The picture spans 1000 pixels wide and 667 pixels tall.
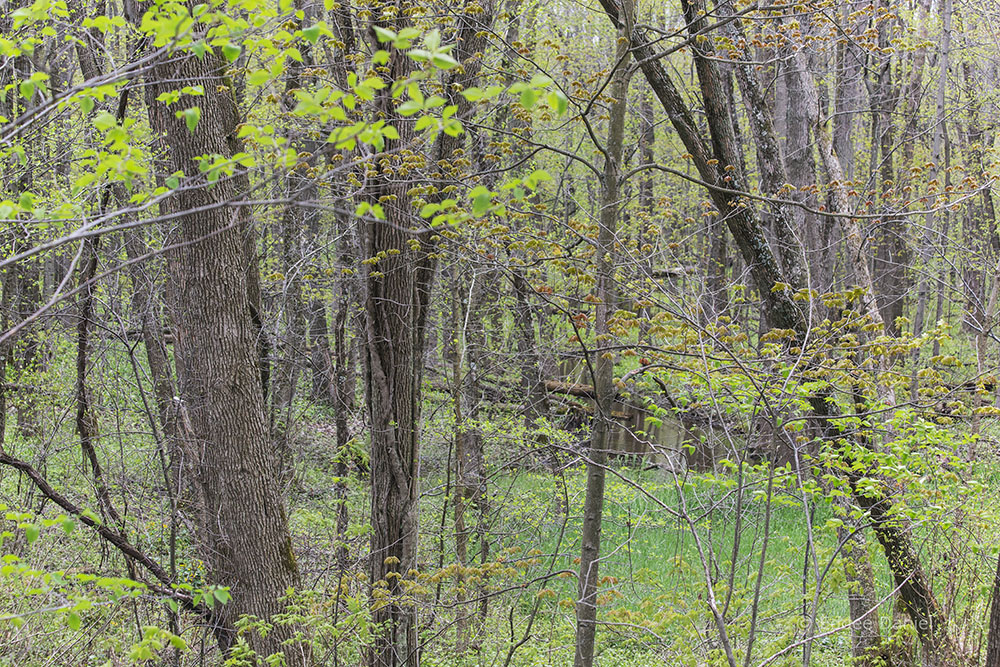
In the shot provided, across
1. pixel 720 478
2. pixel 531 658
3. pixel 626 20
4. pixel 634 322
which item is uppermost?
pixel 626 20

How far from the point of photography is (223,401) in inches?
229

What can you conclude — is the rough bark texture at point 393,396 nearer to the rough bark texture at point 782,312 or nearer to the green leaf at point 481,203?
the rough bark texture at point 782,312

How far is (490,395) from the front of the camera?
398 inches

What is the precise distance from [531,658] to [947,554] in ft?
11.2

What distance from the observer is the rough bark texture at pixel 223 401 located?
225 inches

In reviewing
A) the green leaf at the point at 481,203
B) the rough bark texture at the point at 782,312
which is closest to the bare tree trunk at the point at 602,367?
the rough bark texture at the point at 782,312

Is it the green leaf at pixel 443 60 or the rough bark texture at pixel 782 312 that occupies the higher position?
the green leaf at pixel 443 60

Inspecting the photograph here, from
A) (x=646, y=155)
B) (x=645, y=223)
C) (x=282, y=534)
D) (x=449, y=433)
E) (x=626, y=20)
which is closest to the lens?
(x=626, y=20)

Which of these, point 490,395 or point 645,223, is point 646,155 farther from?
point 645,223

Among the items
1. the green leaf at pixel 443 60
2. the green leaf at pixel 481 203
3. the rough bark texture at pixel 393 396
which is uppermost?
the green leaf at pixel 443 60

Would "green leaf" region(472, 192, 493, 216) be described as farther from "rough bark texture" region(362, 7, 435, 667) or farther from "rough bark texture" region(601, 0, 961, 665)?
"rough bark texture" region(601, 0, 961, 665)

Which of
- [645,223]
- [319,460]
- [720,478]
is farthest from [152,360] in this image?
[720,478]

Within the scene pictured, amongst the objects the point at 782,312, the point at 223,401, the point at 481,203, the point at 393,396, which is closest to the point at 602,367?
the point at 393,396

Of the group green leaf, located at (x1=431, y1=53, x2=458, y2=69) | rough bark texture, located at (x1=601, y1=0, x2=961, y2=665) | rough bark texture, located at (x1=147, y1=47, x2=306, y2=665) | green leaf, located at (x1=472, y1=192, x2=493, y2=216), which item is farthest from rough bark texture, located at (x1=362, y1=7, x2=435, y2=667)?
green leaf, located at (x1=431, y1=53, x2=458, y2=69)
